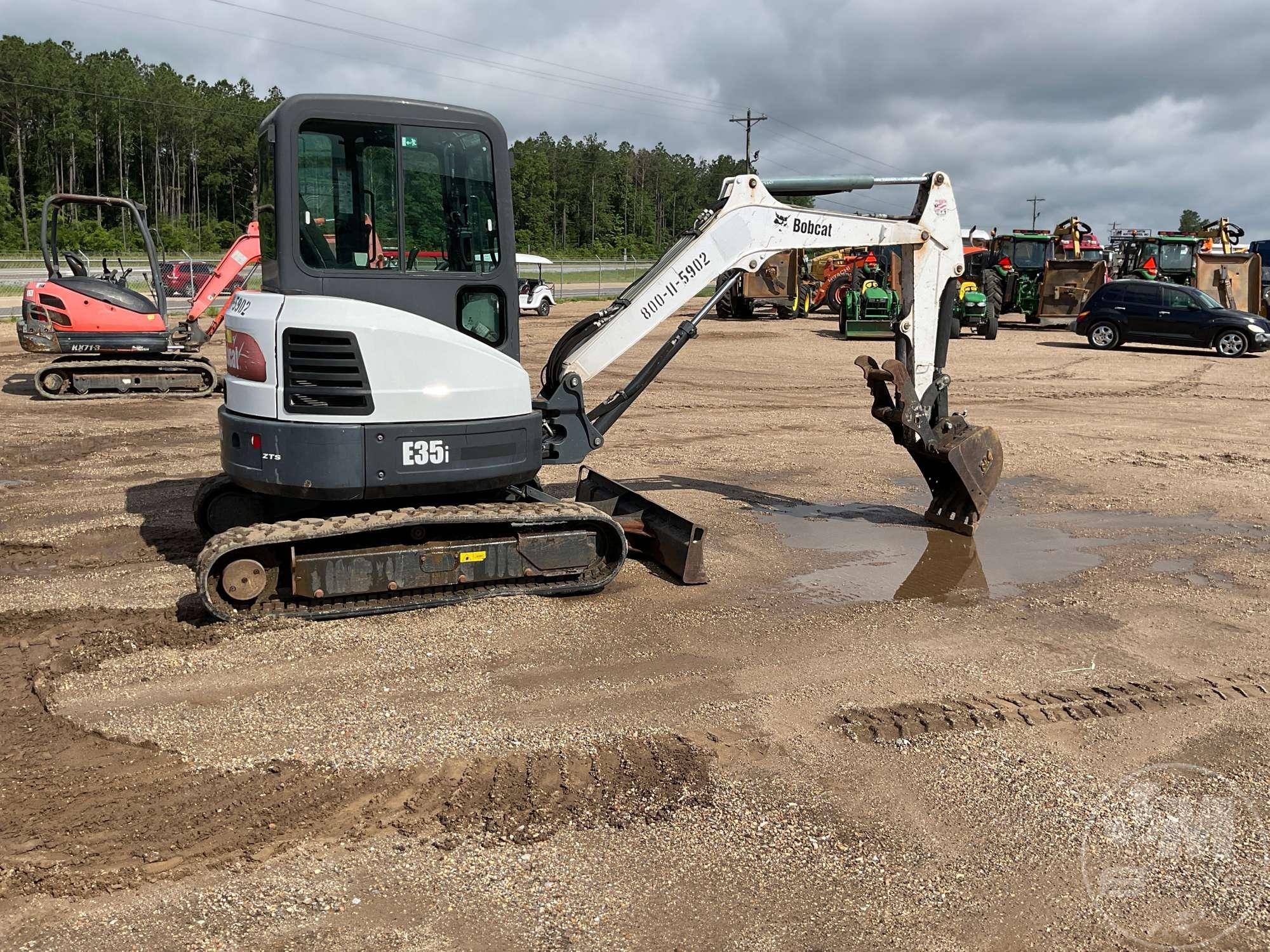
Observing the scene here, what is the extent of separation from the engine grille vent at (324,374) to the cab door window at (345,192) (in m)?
0.48

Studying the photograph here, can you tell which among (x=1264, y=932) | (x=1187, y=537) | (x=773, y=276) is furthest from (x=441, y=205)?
(x=773, y=276)

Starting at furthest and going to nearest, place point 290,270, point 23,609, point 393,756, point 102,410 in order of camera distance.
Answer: point 102,410 < point 23,609 < point 290,270 < point 393,756

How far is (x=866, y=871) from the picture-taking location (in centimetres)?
423

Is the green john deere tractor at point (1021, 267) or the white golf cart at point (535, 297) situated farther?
the white golf cart at point (535, 297)

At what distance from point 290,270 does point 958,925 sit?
5.00 m

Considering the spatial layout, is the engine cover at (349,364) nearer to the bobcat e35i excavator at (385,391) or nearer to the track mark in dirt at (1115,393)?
the bobcat e35i excavator at (385,391)

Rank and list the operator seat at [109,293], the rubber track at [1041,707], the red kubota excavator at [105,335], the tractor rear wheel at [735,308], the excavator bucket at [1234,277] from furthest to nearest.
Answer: the tractor rear wheel at [735,308], the excavator bucket at [1234,277], the operator seat at [109,293], the red kubota excavator at [105,335], the rubber track at [1041,707]

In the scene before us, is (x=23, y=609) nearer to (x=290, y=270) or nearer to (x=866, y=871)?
(x=290, y=270)

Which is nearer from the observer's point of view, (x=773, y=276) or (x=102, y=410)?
(x=102, y=410)

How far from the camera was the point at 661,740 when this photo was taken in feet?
17.4

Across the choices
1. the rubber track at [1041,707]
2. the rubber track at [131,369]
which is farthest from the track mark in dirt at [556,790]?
the rubber track at [131,369]

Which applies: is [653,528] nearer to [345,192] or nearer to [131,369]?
[345,192]

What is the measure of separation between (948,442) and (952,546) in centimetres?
85

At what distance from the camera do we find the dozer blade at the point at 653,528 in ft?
25.5
